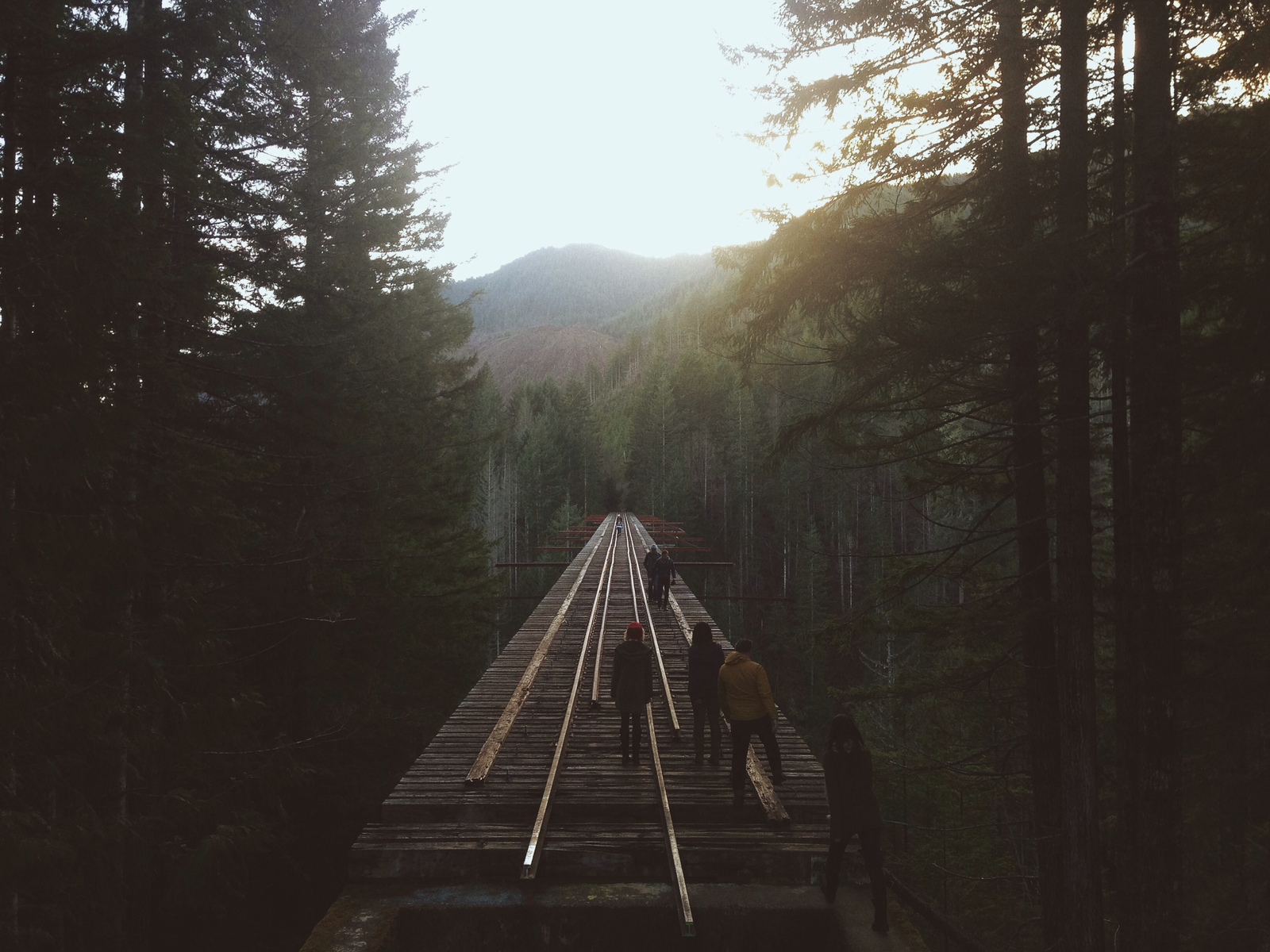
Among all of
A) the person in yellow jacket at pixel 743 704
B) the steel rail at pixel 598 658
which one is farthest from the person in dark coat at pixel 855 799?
the steel rail at pixel 598 658

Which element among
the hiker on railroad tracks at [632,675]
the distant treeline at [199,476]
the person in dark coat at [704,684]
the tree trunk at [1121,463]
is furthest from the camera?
the hiker on railroad tracks at [632,675]

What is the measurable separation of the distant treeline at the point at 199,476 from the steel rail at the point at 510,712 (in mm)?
1916

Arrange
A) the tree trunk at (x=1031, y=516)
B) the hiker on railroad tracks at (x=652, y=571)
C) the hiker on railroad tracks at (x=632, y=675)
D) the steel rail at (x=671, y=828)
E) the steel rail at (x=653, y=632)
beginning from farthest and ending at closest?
the hiker on railroad tracks at (x=652, y=571) → the steel rail at (x=653, y=632) → the hiker on railroad tracks at (x=632, y=675) → the tree trunk at (x=1031, y=516) → the steel rail at (x=671, y=828)

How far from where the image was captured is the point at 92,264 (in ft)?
20.5

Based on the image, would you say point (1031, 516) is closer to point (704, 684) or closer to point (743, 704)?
point (743, 704)

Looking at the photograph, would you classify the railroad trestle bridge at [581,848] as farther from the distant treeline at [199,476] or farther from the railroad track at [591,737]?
the distant treeline at [199,476]

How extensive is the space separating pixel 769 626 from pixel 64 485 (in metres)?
54.3

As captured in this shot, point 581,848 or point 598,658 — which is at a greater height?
point 598,658

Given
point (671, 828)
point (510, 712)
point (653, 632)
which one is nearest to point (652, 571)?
point (653, 632)

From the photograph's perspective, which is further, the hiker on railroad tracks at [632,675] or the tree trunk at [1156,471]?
the hiker on railroad tracks at [632,675]

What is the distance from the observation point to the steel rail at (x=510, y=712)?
8.98 m

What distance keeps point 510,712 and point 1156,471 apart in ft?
28.0

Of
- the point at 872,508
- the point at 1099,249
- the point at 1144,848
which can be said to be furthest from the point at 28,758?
the point at 872,508

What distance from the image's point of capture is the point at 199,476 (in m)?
8.02
